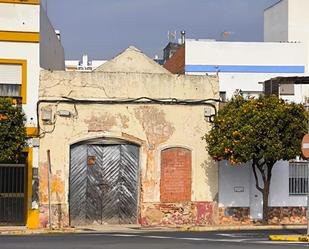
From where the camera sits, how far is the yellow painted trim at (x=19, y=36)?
24.1m

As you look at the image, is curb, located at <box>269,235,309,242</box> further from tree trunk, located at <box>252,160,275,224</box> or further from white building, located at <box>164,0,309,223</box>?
white building, located at <box>164,0,309,223</box>

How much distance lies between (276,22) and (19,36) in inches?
839

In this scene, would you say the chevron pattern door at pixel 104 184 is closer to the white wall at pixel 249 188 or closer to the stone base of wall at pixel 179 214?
the stone base of wall at pixel 179 214

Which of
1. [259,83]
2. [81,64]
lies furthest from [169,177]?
[81,64]

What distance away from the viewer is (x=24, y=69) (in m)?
24.3

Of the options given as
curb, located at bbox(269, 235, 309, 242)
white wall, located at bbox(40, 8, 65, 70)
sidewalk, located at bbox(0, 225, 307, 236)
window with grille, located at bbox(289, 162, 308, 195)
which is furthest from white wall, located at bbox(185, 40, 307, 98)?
curb, located at bbox(269, 235, 309, 242)

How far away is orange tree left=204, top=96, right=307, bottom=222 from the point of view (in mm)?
23266

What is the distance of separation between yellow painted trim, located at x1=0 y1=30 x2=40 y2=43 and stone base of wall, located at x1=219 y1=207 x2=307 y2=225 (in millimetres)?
8893

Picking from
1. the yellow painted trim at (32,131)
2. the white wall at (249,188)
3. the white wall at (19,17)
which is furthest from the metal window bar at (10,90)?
the white wall at (249,188)

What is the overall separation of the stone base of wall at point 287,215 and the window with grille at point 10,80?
10.1 meters

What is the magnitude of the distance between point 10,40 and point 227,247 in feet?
39.8

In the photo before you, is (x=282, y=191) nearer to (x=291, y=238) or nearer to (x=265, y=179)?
(x=265, y=179)

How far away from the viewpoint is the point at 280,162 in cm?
2642

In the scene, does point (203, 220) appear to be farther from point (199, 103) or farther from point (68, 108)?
point (68, 108)
